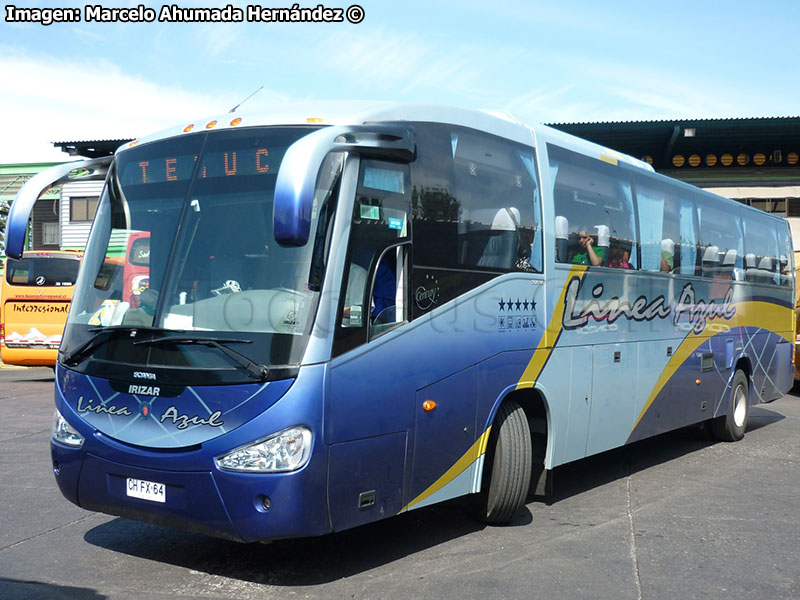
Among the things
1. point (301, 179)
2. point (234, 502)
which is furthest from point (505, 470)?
point (301, 179)

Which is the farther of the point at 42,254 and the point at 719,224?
the point at 42,254

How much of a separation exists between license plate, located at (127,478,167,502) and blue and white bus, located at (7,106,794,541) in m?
0.01

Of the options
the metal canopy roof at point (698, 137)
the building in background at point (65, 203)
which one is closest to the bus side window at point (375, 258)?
the metal canopy roof at point (698, 137)

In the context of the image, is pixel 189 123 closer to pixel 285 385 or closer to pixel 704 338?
pixel 285 385

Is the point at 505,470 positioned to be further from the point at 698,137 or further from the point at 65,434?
the point at 698,137

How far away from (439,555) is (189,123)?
3.41m

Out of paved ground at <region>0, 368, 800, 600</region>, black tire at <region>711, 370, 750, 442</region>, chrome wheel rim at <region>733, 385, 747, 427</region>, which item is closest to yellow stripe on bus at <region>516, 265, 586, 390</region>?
paved ground at <region>0, 368, 800, 600</region>

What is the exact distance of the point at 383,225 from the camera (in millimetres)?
5723

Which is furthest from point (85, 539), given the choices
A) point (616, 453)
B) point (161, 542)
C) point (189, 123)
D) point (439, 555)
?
point (616, 453)

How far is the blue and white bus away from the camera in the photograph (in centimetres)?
517

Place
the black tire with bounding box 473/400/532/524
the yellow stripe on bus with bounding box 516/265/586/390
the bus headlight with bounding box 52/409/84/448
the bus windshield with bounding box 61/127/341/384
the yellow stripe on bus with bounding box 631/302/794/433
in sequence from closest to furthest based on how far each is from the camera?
the bus windshield with bounding box 61/127/341/384 → the bus headlight with bounding box 52/409/84/448 → the black tire with bounding box 473/400/532/524 → the yellow stripe on bus with bounding box 516/265/586/390 → the yellow stripe on bus with bounding box 631/302/794/433

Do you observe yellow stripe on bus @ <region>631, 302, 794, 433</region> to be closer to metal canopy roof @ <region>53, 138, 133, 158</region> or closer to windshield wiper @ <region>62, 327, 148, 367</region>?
windshield wiper @ <region>62, 327, 148, 367</region>

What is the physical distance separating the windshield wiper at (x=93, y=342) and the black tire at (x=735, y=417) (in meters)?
8.56

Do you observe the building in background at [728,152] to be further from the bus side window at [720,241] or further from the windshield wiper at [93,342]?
the windshield wiper at [93,342]
